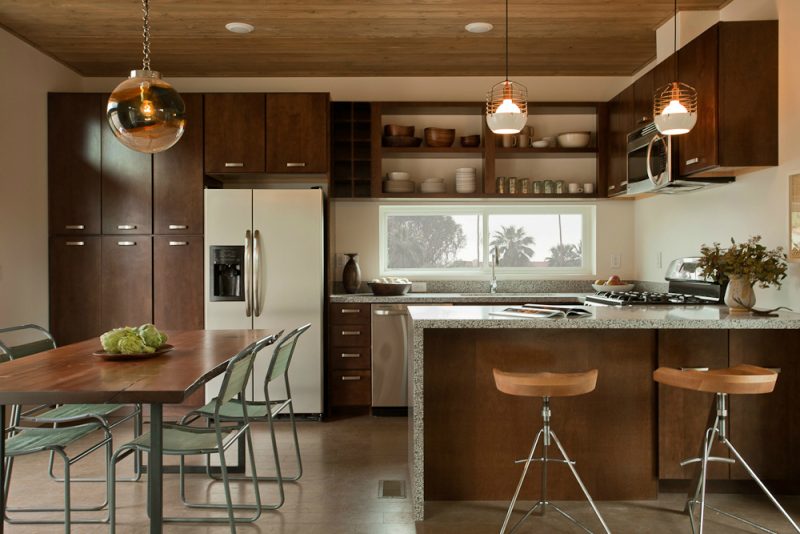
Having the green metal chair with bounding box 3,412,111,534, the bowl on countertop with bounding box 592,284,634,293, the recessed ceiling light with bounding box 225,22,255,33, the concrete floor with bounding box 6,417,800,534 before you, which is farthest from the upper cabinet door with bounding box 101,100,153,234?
the bowl on countertop with bounding box 592,284,634,293

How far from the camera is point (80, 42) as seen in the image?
4621mm

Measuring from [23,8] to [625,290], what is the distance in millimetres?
4636

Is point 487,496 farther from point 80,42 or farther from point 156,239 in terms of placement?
point 80,42

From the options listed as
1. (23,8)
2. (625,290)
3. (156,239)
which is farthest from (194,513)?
(625,290)

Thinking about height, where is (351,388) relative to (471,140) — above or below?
below

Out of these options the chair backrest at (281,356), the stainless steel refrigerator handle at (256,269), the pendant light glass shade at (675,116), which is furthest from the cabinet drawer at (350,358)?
the pendant light glass shade at (675,116)

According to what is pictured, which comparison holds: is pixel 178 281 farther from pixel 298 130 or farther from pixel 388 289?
pixel 388 289

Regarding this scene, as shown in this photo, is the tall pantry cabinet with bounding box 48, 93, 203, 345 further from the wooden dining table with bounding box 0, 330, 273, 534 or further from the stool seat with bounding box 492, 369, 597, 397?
the stool seat with bounding box 492, 369, 597, 397

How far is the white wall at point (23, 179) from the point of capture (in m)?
4.37

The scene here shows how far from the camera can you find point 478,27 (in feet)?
14.3

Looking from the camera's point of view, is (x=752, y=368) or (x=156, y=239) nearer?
(x=752, y=368)

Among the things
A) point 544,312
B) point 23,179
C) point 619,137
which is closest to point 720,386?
point 544,312

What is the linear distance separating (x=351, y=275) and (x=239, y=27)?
2027 mm

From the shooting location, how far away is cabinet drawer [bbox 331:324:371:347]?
494 centimetres
